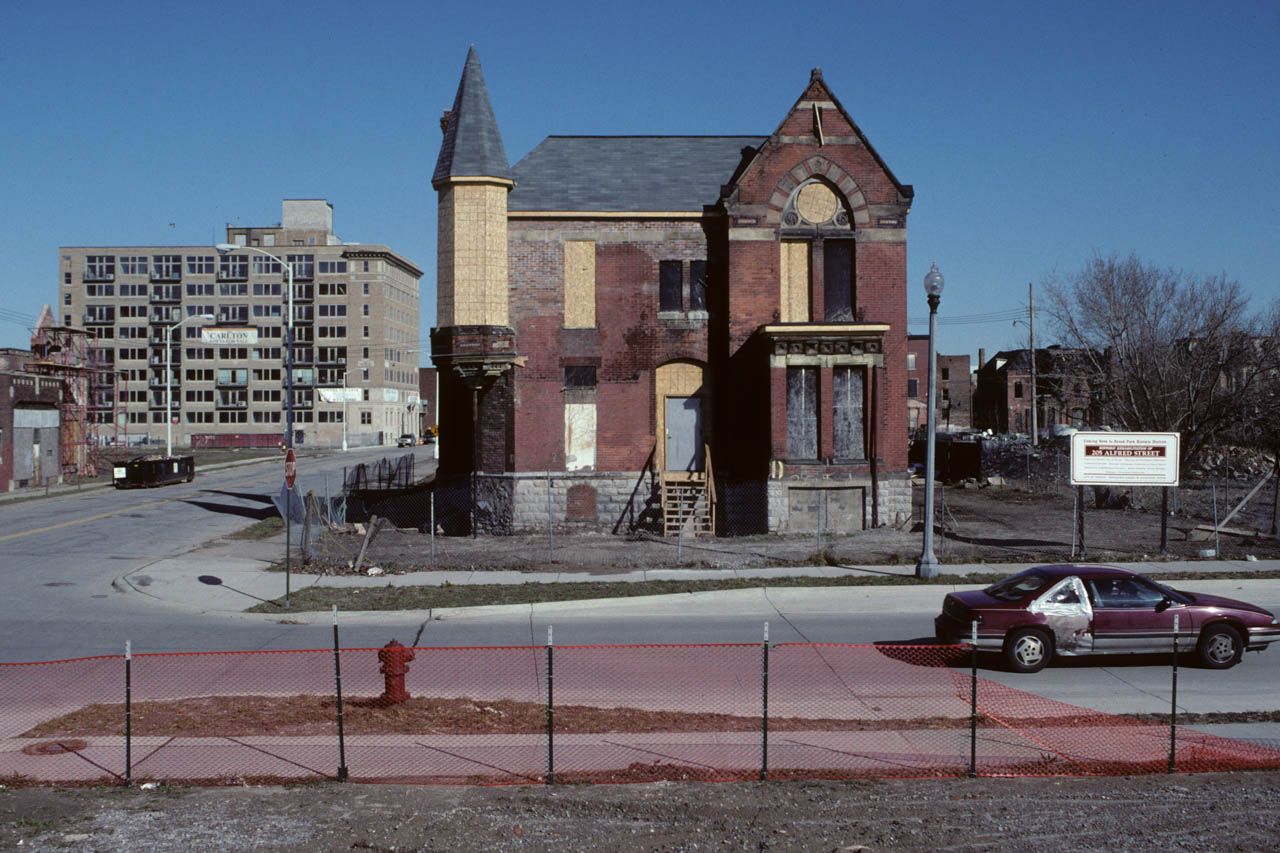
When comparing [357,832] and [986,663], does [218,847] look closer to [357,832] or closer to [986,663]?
[357,832]

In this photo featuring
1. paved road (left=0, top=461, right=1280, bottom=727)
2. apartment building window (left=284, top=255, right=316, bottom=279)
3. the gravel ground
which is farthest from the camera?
apartment building window (left=284, top=255, right=316, bottom=279)

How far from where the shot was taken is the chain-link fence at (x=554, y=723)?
10.4 m

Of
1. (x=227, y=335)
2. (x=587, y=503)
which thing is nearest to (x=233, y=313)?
(x=227, y=335)

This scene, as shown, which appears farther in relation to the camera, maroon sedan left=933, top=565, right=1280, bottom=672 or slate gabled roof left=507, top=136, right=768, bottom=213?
slate gabled roof left=507, top=136, right=768, bottom=213

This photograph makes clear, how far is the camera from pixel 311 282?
133750 millimetres

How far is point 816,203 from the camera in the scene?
31844 millimetres

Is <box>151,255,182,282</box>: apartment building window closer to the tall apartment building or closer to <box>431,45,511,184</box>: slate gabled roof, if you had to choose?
the tall apartment building

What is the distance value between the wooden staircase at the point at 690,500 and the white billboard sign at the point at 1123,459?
1075cm

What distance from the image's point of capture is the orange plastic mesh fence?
10414mm

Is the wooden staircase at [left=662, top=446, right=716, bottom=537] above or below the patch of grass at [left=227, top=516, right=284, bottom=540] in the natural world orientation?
above

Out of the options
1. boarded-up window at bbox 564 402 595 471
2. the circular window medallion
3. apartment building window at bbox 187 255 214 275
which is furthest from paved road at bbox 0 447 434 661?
apartment building window at bbox 187 255 214 275

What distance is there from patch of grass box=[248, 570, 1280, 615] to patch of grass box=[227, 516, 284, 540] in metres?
10.5

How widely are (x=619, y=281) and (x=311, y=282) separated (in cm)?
11037

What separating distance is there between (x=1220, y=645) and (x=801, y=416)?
54.2ft
